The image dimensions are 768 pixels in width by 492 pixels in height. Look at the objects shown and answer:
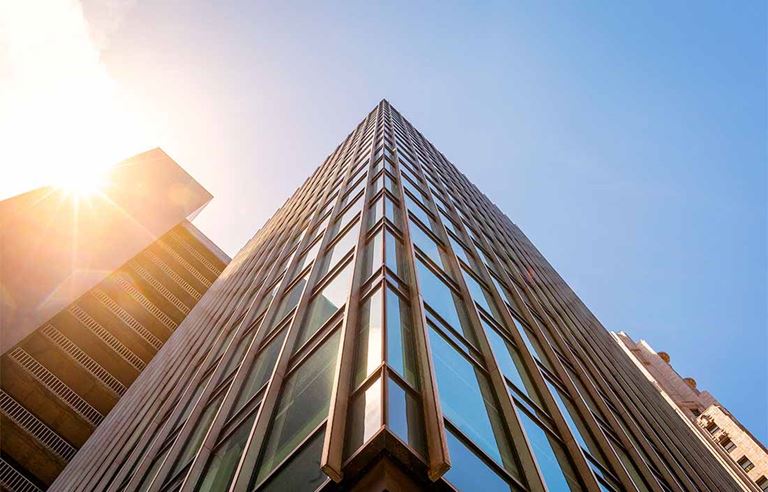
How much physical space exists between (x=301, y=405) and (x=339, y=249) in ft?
20.0

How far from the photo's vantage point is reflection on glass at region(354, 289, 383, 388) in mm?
6938

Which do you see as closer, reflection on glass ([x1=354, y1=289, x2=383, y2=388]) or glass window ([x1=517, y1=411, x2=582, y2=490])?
reflection on glass ([x1=354, y1=289, x2=383, y2=388])

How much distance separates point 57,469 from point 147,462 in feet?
32.7

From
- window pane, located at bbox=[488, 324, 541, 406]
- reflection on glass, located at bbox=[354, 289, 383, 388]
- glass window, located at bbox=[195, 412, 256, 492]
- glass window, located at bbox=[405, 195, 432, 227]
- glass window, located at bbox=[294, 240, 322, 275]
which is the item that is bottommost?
glass window, located at bbox=[195, 412, 256, 492]

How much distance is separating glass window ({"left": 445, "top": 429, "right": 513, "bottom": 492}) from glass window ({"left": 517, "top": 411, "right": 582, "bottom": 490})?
4.86 ft

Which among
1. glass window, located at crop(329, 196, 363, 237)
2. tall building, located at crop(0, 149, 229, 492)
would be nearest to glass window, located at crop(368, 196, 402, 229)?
glass window, located at crop(329, 196, 363, 237)

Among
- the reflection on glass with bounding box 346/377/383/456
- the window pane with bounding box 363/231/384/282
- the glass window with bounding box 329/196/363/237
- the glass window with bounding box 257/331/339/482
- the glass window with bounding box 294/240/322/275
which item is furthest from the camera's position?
the glass window with bounding box 329/196/363/237

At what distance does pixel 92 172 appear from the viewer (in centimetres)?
2712

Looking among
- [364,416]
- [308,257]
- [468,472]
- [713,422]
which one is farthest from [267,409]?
[713,422]

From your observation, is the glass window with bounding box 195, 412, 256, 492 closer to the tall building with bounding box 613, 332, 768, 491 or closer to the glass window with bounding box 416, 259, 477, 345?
the glass window with bounding box 416, 259, 477, 345

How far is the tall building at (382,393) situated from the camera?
6.16m

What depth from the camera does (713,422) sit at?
2095 inches

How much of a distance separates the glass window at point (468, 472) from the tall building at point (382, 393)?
0.10 feet

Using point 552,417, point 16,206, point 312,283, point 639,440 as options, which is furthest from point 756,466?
point 16,206
